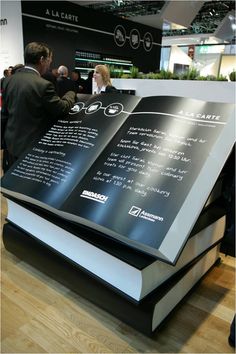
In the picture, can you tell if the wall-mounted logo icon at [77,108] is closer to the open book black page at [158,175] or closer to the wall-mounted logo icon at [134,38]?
the open book black page at [158,175]

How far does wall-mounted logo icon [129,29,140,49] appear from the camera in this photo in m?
10.3

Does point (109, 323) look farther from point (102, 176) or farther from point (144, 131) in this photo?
point (144, 131)

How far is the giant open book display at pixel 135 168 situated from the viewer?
981 mm

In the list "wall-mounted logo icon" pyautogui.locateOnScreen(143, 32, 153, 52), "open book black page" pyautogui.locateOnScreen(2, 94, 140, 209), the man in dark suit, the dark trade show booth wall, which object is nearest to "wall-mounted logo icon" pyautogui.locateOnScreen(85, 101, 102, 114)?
"open book black page" pyautogui.locateOnScreen(2, 94, 140, 209)

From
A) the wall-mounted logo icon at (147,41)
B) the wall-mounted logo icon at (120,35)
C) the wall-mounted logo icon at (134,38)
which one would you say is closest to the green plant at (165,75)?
the wall-mounted logo icon at (120,35)

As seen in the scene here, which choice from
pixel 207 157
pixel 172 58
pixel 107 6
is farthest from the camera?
pixel 172 58

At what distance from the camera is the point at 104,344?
3.93 feet

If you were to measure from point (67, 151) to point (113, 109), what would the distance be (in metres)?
0.29

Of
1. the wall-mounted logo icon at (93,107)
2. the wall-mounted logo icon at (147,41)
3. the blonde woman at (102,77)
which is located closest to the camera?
the wall-mounted logo icon at (93,107)

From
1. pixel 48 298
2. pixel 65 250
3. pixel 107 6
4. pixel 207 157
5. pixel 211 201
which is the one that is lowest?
pixel 48 298

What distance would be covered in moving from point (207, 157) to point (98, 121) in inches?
22.2

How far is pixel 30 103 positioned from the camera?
5.74ft

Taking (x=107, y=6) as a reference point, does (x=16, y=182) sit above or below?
below

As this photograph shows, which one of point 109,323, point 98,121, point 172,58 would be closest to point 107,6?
point 172,58
